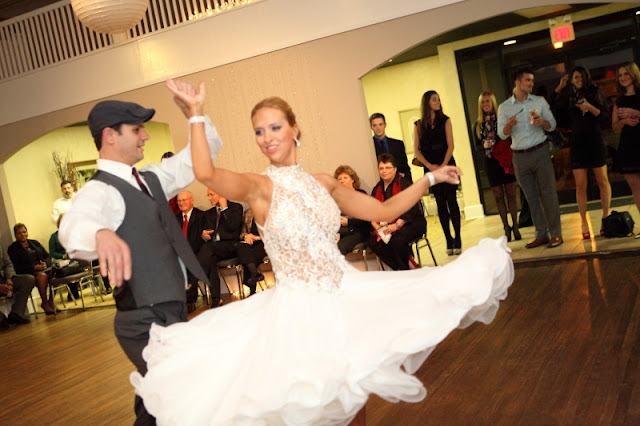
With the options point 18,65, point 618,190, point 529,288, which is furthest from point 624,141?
point 18,65

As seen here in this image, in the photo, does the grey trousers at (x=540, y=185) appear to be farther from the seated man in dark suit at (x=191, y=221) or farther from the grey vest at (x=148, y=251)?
the grey vest at (x=148, y=251)

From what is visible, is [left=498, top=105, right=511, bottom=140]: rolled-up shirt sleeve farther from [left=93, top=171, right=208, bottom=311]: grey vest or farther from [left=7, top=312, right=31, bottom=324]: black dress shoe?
[left=7, top=312, right=31, bottom=324]: black dress shoe

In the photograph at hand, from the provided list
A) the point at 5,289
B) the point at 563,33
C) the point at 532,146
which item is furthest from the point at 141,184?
the point at 5,289

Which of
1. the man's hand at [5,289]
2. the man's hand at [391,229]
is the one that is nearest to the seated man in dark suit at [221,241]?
the man's hand at [391,229]

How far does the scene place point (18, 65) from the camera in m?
9.50

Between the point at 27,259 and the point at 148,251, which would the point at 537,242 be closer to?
the point at 148,251

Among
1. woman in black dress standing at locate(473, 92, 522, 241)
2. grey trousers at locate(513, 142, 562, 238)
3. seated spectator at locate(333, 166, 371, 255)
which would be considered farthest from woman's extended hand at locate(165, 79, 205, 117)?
woman in black dress standing at locate(473, 92, 522, 241)

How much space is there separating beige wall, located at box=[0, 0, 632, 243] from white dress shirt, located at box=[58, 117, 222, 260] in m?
4.81

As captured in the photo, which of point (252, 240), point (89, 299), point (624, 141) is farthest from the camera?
point (89, 299)

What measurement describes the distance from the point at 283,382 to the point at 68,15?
26.9 ft

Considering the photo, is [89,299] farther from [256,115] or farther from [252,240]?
[256,115]

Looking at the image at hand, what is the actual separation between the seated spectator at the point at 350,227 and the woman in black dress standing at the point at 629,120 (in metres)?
2.52

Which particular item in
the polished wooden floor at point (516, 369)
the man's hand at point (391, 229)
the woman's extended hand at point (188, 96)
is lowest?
the polished wooden floor at point (516, 369)

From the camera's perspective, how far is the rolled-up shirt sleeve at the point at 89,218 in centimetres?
247
